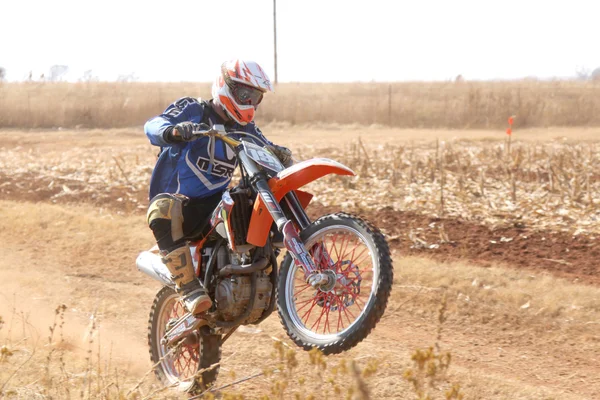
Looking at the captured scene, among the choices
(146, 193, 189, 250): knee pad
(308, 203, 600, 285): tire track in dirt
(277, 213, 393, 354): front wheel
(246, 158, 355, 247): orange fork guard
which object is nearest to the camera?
(277, 213, 393, 354): front wheel

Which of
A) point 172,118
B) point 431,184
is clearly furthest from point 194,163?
point 431,184

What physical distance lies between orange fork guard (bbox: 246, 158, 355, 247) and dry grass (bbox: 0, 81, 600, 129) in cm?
2757

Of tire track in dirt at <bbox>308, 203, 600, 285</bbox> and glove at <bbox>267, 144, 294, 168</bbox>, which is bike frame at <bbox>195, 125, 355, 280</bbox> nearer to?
glove at <bbox>267, 144, 294, 168</bbox>

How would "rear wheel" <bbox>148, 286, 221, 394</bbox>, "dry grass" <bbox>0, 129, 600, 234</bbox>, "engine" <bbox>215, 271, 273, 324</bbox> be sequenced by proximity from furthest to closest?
"dry grass" <bbox>0, 129, 600, 234</bbox>
"rear wheel" <bbox>148, 286, 221, 394</bbox>
"engine" <bbox>215, 271, 273, 324</bbox>

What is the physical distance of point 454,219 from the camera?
11.5m

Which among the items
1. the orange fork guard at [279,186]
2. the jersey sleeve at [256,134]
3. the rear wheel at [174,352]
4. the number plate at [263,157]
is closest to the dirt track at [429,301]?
the rear wheel at [174,352]

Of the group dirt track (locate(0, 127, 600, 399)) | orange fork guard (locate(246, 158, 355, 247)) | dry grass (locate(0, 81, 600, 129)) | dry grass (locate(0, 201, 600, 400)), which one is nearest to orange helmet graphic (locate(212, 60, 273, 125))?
orange fork guard (locate(246, 158, 355, 247))

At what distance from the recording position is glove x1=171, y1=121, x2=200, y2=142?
5.64 meters

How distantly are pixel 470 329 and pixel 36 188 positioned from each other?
1086 centimetres

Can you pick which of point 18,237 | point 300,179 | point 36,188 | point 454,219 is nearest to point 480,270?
point 454,219

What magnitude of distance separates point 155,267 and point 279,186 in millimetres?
1495

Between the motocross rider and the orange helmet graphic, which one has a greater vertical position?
the orange helmet graphic

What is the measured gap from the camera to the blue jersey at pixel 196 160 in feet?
20.3

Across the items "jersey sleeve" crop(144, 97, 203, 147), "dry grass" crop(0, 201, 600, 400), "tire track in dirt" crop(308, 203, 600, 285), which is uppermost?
"jersey sleeve" crop(144, 97, 203, 147)
